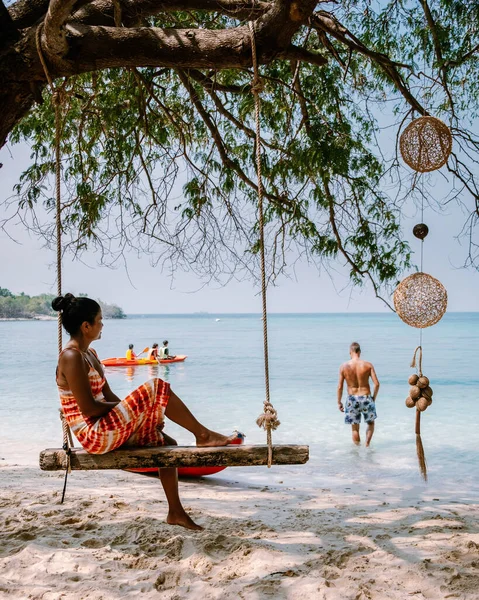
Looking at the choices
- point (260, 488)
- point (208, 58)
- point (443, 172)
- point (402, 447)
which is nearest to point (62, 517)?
point (260, 488)

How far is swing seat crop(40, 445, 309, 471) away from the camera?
2.77 meters

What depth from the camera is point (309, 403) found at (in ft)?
→ 48.0

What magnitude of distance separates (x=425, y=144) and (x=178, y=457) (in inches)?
125

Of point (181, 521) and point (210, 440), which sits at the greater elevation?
point (210, 440)

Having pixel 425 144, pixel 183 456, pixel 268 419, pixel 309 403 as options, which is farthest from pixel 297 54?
pixel 309 403

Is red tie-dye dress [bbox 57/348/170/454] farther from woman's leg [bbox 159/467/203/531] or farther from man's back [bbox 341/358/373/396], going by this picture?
man's back [bbox 341/358/373/396]

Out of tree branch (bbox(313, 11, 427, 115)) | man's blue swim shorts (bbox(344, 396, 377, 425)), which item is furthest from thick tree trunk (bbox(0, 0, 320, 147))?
man's blue swim shorts (bbox(344, 396, 377, 425))

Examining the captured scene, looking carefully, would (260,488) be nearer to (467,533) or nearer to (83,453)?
(467,533)

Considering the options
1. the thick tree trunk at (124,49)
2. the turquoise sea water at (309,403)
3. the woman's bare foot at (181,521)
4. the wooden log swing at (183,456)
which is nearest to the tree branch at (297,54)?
the thick tree trunk at (124,49)

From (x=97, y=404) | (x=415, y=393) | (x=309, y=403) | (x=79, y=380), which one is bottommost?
(x=309, y=403)

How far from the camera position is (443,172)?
16.8 feet

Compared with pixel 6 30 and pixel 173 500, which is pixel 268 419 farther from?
pixel 6 30

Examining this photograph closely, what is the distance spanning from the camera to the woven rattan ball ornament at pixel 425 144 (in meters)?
4.54

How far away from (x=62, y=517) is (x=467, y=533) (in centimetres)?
242
